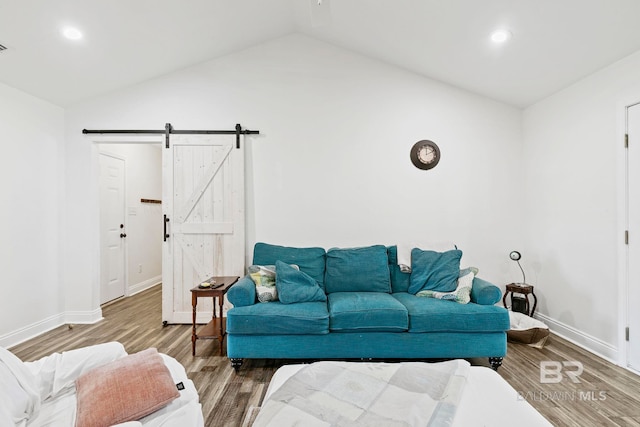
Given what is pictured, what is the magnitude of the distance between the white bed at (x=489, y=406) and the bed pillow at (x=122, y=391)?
425mm

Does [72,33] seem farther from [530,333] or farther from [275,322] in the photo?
[530,333]

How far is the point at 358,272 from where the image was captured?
2990 mm

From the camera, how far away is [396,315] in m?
2.38

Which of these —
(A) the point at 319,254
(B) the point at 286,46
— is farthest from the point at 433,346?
(B) the point at 286,46

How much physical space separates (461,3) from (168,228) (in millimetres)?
Answer: 3512

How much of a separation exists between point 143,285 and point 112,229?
3.78 feet

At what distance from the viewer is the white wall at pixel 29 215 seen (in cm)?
285

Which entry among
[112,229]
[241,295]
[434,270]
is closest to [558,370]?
[434,270]

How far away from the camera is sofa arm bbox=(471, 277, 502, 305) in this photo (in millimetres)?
2473

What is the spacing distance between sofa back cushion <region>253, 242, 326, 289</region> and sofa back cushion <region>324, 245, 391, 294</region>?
9 cm

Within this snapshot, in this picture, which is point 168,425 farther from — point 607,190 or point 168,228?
point 607,190

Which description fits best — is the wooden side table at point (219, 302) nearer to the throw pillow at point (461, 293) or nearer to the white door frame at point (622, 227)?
the throw pillow at point (461, 293)

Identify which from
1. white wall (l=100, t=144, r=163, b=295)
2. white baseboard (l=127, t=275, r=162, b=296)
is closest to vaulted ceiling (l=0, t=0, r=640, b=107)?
white wall (l=100, t=144, r=163, b=295)

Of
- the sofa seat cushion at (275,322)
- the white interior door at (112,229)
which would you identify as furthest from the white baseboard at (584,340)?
the white interior door at (112,229)
